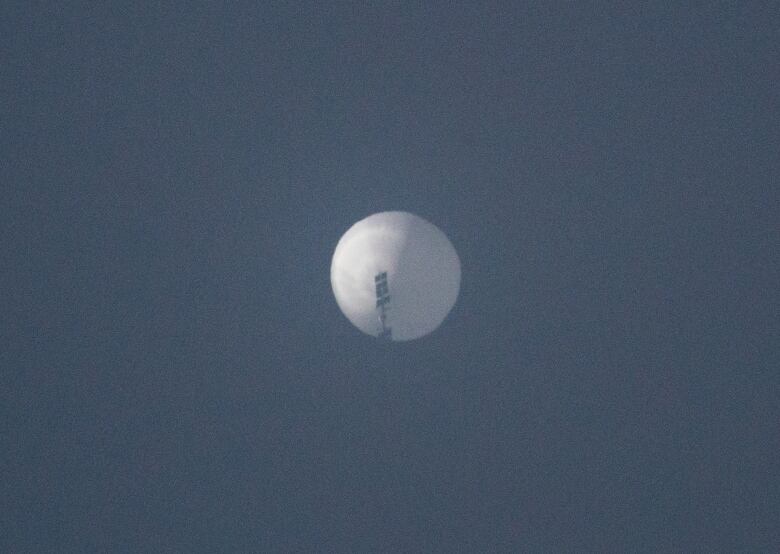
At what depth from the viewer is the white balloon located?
817cm

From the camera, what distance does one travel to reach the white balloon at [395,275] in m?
8.17

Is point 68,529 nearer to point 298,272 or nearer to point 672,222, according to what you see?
point 298,272

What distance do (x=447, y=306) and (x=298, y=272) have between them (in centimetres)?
127

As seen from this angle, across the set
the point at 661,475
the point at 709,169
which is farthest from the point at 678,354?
the point at 709,169

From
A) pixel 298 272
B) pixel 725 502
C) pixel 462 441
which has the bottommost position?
pixel 725 502

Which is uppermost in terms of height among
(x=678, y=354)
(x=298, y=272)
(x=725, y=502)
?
(x=298, y=272)

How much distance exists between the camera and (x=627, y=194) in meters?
8.37

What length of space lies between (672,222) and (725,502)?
2.30 metres

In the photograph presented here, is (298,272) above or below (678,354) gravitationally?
above

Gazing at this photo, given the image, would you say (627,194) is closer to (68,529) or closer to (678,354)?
(678,354)

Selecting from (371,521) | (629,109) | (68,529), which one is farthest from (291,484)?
(629,109)

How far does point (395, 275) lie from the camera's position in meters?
8.29

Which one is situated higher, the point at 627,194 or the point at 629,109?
the point at 629,109

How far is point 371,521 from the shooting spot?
26.0ft
